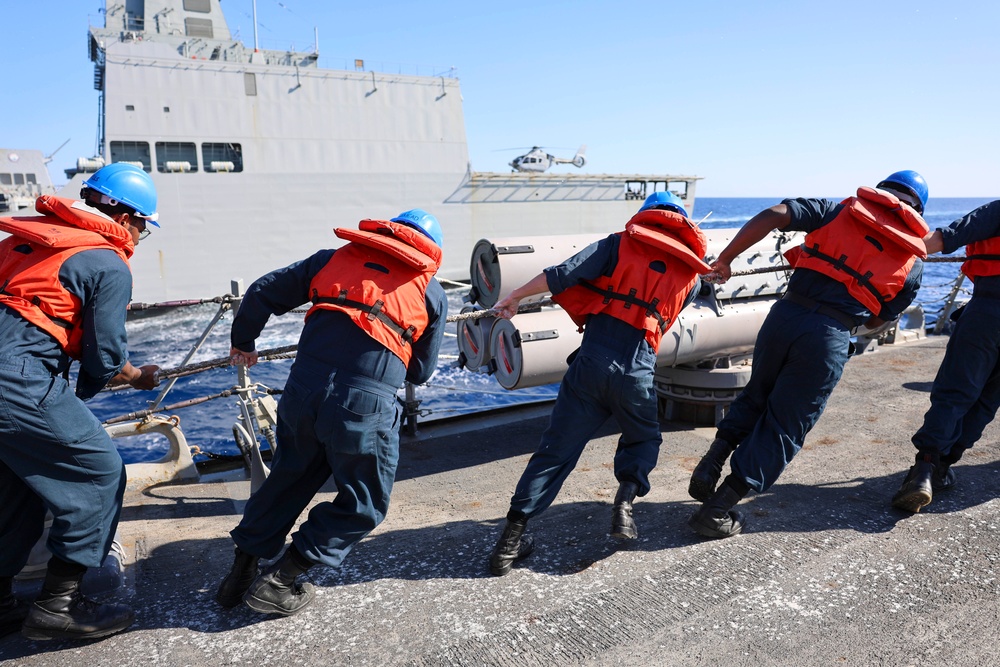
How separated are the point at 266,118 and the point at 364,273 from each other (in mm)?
19544

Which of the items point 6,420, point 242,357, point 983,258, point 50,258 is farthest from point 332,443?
point 983,258

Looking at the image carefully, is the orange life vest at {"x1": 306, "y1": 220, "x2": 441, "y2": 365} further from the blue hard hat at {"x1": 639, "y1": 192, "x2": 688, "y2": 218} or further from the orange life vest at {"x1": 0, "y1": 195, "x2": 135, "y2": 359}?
the blue hard hat at {"x1": 639, "y1": 192, "x2": 688, "y2": 218}

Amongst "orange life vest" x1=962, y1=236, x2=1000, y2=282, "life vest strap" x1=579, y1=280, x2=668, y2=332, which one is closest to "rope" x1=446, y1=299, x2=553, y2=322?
"life vest strap" x1=579, y1=280, x2=668, y2=332

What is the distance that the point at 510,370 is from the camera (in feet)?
14.5

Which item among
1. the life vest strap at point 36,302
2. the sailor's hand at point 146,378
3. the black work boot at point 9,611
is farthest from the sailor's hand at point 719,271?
the black work boot at point 9,611

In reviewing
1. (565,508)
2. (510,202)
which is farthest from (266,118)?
(565,508)

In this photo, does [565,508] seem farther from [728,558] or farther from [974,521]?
[974,521]

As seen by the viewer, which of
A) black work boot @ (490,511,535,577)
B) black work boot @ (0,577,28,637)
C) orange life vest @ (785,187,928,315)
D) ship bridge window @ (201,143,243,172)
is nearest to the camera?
black work boot @ (0,577,28,637)

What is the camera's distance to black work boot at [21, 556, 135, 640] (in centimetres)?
232

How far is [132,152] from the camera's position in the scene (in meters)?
19.0

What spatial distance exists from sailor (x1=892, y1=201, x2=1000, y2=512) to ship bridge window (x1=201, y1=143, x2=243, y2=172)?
1956 cm

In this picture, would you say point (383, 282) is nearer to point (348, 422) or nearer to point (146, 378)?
point (348, 422)

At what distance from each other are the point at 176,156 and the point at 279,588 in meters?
19.8

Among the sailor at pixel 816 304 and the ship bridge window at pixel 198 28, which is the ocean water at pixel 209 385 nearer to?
the sailor at pixel 816 304
